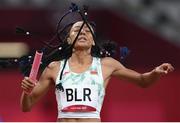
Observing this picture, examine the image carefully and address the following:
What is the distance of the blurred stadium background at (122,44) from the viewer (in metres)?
8.57

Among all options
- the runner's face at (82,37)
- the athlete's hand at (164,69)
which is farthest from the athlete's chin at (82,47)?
the athlete's hand at (164,69)

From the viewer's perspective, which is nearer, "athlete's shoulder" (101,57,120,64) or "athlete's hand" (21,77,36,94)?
"athlete's hand" (21,77,36,94)

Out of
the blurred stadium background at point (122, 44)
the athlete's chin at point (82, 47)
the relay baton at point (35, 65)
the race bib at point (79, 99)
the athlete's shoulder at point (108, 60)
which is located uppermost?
the blurred stadium background at point (122, 44)

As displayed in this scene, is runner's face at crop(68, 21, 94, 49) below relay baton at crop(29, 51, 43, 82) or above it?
above

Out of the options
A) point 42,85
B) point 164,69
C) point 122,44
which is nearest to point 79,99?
point 42,85

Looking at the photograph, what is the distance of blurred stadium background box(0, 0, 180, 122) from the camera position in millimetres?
8570

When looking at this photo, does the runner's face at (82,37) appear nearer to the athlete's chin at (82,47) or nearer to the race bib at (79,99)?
the athlete's chin at (82,47)

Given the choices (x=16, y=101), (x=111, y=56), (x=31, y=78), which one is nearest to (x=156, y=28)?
(x=16, y=101)

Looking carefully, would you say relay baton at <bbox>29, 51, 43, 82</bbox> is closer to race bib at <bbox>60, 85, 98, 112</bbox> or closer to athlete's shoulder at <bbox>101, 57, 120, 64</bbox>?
race bib at <bbox>60, 85, 98, 112</bbox>

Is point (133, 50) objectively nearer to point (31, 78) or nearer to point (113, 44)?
point (113, 44)

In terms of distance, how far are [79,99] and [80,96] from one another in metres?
0.02

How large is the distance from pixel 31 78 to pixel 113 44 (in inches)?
27.8

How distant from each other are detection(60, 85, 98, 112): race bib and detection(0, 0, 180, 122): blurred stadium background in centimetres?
335

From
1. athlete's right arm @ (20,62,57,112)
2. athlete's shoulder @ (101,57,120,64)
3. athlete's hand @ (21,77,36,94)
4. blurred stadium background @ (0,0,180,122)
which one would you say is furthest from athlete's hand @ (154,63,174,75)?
blurred stadium background @ (0,0,180,122)
